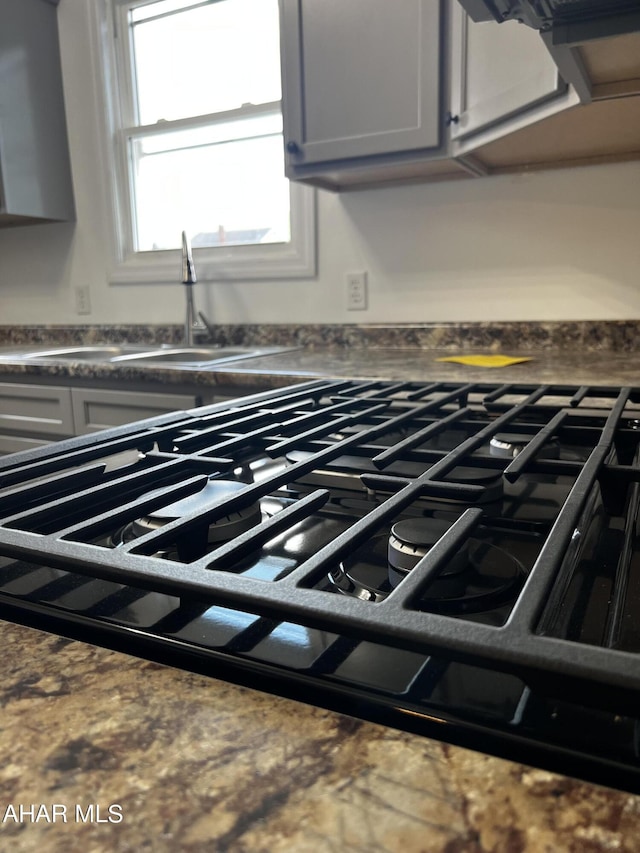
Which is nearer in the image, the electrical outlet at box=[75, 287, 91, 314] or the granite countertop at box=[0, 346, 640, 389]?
the granite countertop at box=[0, 346, 640, 389]

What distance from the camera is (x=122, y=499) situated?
525mm

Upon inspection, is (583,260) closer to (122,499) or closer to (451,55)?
(451,55)

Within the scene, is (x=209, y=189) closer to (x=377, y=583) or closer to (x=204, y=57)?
(x=204, y=57)

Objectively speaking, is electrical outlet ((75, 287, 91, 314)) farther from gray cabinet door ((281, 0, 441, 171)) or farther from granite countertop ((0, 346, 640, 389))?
gray cabinet door ((281, 0, 441, 171))

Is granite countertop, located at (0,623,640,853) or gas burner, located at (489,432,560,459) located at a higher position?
gas burner, located at (489,432,560,459)

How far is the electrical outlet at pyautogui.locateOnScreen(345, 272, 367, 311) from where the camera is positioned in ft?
6.92

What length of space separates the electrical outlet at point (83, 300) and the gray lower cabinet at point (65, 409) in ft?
2.73

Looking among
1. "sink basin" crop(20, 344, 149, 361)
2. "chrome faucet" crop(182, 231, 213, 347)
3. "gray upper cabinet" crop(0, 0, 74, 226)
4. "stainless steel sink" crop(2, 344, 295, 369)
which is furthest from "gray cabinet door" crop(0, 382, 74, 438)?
"gray upper cabinet" crop(0, 0, 74, 226)

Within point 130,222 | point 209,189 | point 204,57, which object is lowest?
point 130,222

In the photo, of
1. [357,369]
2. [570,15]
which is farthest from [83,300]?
[570,15]

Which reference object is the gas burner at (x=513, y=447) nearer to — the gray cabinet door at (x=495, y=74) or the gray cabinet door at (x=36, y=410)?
the gray cabinet door at (x=495, y=74)

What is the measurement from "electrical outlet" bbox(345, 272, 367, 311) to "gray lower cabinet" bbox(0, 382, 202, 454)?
0.79 m

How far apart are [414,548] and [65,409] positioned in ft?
5.34

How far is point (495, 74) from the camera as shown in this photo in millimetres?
1379
